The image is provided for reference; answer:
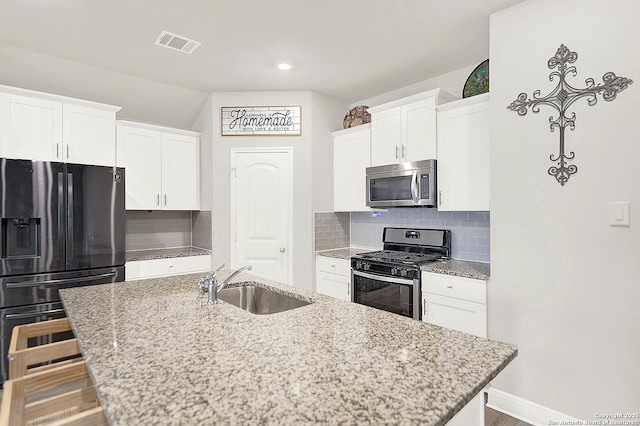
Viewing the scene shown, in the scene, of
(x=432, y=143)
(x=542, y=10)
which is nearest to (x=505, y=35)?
(x=542, y=10)

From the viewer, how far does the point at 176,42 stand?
267 cm

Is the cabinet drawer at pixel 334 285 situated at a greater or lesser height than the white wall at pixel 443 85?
lesser

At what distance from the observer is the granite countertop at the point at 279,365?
0.76 m

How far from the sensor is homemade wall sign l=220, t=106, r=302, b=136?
376cm

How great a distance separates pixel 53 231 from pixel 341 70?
284cm

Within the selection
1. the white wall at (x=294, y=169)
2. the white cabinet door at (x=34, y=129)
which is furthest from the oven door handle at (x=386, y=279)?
the white cabinet door at (x=34, y=129)

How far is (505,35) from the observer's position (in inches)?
89.4

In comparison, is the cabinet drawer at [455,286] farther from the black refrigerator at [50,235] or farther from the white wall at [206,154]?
the black refrigerator at [50,235]

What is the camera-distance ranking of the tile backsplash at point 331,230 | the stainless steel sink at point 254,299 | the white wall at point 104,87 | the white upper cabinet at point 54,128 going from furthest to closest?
the tile backsplash at point 331,230
the white wall at point 104,87
the white upper cabinet at point 54,128
the stainless steel sink at point 254,299

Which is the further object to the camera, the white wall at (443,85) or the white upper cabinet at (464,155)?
the white wall at (443,85)

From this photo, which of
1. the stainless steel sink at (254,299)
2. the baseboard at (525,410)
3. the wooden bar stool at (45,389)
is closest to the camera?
the wooden bar stool at (45,389)

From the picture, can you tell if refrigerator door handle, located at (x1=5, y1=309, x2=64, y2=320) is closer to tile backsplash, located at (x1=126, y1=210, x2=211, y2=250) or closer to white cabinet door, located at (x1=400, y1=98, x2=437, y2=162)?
tile backsplash, located at (x1=126, y1=210, x2=211, y2=250)

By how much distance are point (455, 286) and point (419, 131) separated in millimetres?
1375

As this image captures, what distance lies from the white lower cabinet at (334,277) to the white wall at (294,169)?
102 mm
